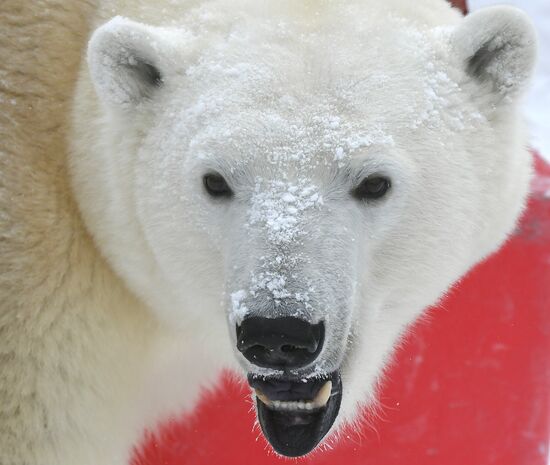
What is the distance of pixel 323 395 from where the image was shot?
7.19 ft

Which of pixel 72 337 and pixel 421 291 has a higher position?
pixel 421 291

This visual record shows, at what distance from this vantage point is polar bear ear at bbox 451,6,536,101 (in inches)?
87.2

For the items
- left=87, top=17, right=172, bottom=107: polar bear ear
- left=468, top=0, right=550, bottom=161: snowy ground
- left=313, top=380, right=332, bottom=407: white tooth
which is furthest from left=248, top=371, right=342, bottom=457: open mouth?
left=468, top=0, right=550, bottom=161: snowy ground

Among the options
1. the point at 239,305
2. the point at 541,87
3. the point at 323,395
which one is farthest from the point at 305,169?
the point at 541,87

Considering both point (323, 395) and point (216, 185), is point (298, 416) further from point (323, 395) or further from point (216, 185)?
point (216, 185)

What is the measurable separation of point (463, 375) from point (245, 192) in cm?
173

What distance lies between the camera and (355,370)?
93.0 inches

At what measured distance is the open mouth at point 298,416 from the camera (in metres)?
2.18

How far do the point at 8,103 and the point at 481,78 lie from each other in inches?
50.4

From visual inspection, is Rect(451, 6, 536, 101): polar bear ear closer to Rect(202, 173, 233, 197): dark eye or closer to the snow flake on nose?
the snow flake on nose

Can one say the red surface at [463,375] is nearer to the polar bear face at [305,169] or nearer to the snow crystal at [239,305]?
the polar bear face at [305,169]

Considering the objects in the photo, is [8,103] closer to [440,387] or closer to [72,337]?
[72,337]

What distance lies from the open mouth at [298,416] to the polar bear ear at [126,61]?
0.80 m

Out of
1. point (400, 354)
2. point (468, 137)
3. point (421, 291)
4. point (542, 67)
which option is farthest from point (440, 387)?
point (542, 67)
